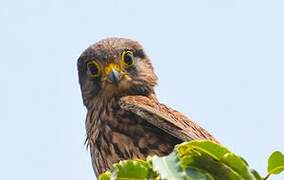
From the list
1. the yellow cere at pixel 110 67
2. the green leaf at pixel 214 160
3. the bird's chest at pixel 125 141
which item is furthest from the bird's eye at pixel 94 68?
the green leaf at pixel 214 160

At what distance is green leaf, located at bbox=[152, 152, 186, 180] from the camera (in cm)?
335

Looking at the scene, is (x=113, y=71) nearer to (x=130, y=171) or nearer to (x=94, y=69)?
(x=94, y=69)

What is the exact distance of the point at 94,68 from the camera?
9.38m

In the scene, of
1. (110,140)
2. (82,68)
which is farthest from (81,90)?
(110,140)

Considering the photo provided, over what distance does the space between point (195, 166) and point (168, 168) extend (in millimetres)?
200

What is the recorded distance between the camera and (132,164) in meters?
3.43

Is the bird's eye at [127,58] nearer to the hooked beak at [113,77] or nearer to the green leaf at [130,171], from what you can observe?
the hooked beak at [113,77]

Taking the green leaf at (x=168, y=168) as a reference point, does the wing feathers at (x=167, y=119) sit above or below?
above

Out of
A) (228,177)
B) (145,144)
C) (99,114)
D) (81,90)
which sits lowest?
(228,177)

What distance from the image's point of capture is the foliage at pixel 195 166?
3414mm

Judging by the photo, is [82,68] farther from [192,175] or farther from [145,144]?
[192,175]

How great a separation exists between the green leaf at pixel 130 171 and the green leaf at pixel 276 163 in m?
0.63

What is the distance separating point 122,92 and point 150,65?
1.07 meters

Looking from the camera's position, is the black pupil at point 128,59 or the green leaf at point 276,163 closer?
the green leaf at point 276,163
